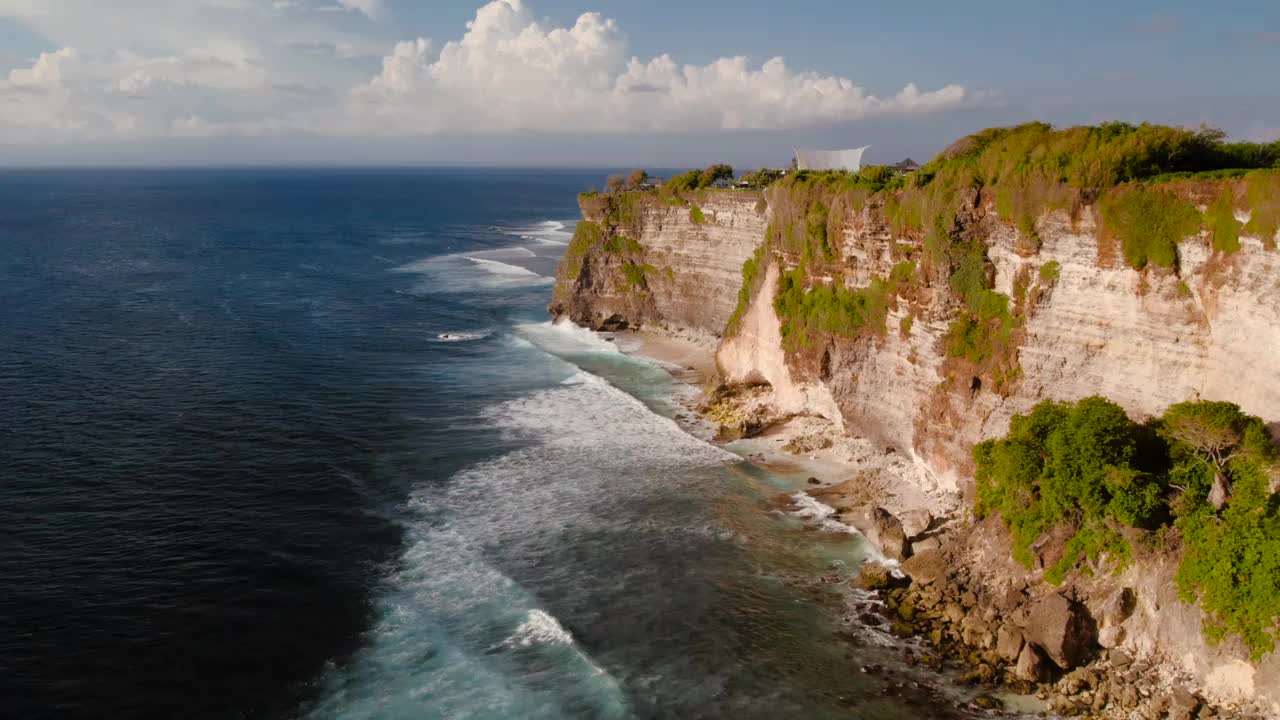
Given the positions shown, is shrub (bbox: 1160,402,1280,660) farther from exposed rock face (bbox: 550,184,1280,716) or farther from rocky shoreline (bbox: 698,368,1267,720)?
rocky shoreline (bbox: 698,368,1267,720)

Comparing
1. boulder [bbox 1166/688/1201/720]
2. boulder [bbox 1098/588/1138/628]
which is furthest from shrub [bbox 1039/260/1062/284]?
boulder [bbox 1166/688/1201/720]

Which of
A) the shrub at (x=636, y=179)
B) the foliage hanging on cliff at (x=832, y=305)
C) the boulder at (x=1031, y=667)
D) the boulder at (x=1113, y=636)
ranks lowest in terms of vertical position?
the boulder at (x=1031, y=667)

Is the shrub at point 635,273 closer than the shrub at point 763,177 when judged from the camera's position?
No

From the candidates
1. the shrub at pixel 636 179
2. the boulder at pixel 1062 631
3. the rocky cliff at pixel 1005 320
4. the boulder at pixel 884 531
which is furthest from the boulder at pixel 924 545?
the shrub at pixel 636 179

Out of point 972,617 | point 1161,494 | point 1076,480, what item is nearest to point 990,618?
point 972,617

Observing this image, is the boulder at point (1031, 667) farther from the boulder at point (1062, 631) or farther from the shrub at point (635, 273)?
the shrub at point (635, 273)

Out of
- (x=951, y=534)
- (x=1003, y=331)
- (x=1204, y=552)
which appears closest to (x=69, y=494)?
(x=951, y=534)

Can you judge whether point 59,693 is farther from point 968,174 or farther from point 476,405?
point 968,174
